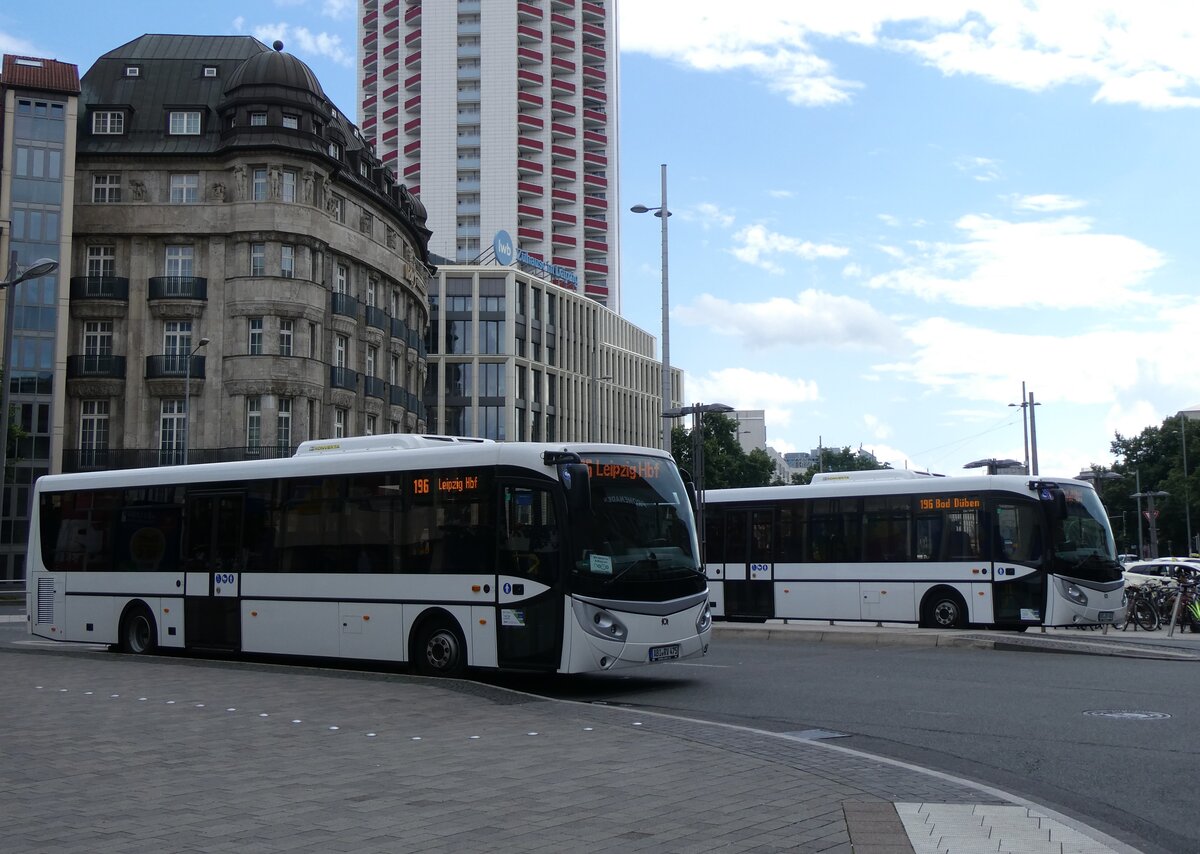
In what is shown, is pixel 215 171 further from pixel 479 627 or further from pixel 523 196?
pixel 523 196

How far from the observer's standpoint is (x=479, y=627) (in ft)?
49.4

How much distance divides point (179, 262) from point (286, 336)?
565cm

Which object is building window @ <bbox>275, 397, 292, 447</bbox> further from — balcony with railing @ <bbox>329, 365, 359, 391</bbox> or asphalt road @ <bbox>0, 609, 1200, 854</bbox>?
asphalt road @ <bbox>0, 609, 1200, 854</bbox>

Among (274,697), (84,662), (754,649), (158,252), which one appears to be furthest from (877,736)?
(158,252)

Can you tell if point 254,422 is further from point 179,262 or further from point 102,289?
point 102,289

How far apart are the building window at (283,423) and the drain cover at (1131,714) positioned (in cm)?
4252

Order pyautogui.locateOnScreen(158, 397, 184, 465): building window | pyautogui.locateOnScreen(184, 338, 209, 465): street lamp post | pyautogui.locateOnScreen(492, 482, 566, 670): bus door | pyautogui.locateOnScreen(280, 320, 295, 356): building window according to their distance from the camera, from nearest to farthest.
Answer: pyautogui.locateOnScreen(492, 482, 566, 670): bus door < pyautogui.locateOnScreen(184, 338, 209, 465): street lamp post < pyautogui.locateOnScreen(158, 397, 184, 465): building window < pyautogui.locateOnScreen(280, 320, 295, 356): building window

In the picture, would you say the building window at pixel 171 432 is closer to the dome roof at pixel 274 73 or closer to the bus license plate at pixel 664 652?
the dome roof at pixel 274 73

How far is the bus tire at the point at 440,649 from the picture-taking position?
15312 millimetres

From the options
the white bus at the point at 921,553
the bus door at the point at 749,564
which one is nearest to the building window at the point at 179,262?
the white bus at the point at 921,553

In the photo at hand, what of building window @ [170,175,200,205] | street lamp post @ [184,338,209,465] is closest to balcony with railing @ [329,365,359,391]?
street lamp post @ [184,338,209,465]

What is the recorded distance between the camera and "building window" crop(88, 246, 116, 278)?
175ft

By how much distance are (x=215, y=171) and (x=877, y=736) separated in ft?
158

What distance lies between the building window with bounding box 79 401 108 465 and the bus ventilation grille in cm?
3272
